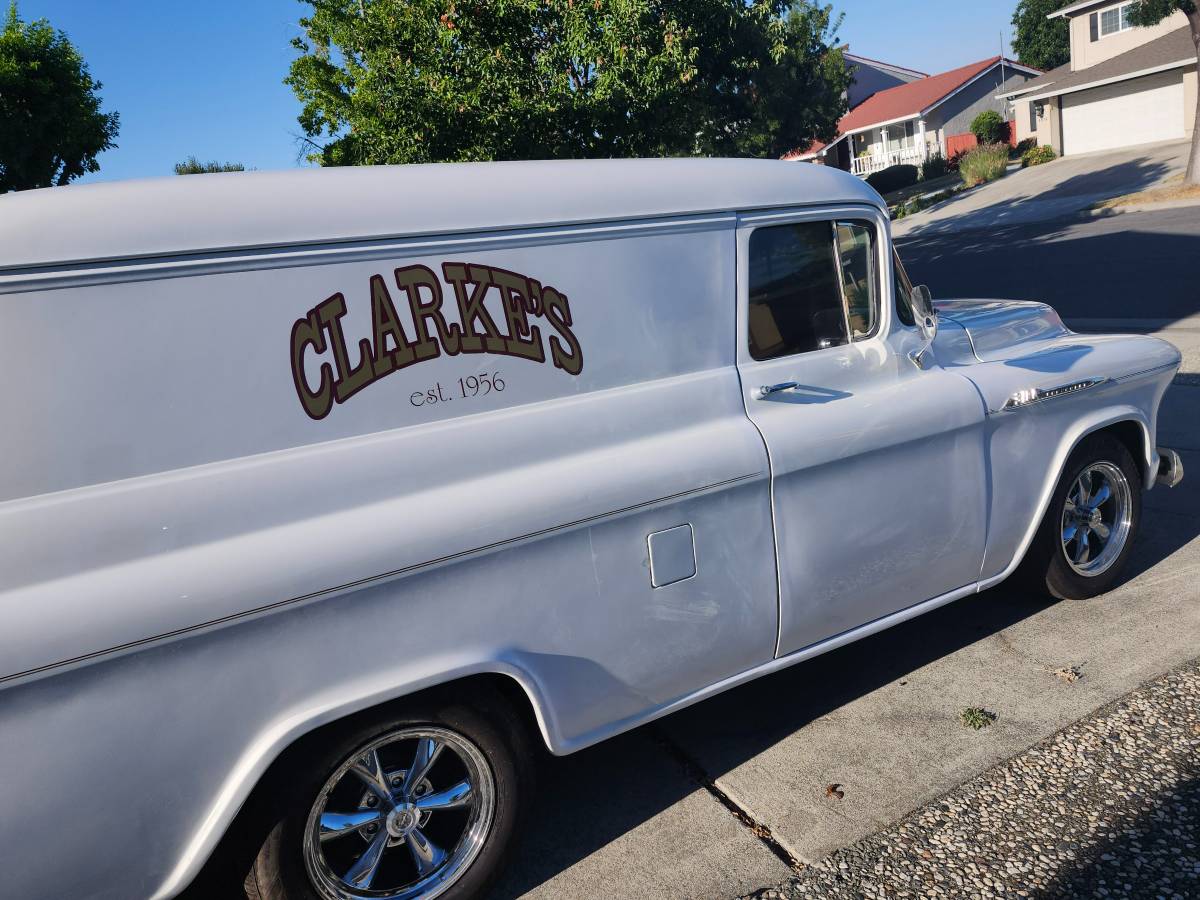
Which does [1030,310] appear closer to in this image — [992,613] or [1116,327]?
[992,613]

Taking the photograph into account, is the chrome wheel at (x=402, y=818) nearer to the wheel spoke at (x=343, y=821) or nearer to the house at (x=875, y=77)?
the wheel spoke at (x=343, y=821)

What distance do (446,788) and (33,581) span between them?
4.12 ft

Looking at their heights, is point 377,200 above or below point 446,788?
above

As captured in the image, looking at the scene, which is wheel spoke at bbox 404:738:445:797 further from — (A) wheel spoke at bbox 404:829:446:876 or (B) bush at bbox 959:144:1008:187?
(B) bush at bbox 959:144:1008:187

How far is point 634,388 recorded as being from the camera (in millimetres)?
3004

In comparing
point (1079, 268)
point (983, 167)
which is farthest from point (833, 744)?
point (983, 167)

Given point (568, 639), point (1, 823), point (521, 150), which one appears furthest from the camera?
point (521, 150)

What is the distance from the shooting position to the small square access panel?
2.93 meters

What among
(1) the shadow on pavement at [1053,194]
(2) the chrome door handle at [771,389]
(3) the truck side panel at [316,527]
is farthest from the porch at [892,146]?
(3) the truck side panel at [316,527]

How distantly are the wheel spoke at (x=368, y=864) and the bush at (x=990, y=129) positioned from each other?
47180 millimetres

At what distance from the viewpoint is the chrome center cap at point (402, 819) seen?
106 inches

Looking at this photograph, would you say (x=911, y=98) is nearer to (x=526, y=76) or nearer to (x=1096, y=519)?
(x=526, y=76)

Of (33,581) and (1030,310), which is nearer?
(33,581)

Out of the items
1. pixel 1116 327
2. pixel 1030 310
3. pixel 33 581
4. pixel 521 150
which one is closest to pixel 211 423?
pixel 33 581
